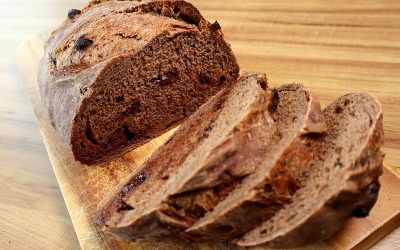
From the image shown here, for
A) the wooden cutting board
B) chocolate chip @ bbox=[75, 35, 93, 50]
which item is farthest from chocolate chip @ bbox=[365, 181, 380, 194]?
chocolate chip @ bbox=[75, 35, 93, 50]

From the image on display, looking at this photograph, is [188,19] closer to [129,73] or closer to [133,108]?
[129,73]

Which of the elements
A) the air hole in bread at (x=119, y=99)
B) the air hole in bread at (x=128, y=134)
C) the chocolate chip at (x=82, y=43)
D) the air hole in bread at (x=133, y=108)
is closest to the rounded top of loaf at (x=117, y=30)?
the chocolate chip at (x=82, y=43)

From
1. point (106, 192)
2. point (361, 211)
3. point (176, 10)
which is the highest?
point (176, 10)

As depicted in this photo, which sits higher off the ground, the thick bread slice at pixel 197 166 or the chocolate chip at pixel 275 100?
the chocolate chip at pixel 275 100

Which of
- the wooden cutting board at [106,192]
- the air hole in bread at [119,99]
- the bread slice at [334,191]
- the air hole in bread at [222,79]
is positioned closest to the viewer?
the bread slice at [334,191]

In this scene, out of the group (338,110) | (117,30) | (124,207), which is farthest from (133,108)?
(338,110)

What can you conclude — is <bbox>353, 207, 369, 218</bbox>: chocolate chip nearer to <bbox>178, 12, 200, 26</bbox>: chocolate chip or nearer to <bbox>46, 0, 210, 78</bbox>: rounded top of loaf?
<bbox>46, 0, 210, 78</bbox>: rounded top of loaf

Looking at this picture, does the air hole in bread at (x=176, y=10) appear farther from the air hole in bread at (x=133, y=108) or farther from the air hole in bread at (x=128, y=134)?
the air hole in bread at (x=128, y=134)

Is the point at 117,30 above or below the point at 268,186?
above
